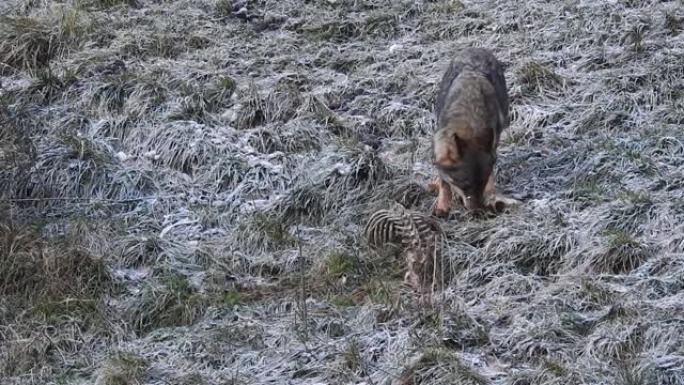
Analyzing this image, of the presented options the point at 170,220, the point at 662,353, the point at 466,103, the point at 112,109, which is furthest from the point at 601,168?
the point at 112,109

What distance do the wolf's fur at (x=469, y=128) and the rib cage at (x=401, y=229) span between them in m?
0.32

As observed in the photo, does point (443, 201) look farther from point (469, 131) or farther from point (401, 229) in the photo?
point (401, 229)

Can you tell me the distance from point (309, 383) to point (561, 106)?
155 inches

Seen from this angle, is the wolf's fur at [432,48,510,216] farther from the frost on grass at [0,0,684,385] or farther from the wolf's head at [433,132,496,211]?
the frost on grass at [0,0,684,385]

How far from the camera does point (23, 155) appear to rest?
9188 millimetres

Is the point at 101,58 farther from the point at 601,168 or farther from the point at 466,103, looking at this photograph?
the point at 601,168

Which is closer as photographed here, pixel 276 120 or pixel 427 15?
pixel 276 120

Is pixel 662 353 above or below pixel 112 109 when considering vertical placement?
above

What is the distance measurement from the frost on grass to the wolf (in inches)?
8.3

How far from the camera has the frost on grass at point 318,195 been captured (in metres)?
6.62

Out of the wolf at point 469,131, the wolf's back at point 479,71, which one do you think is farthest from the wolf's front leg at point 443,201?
the wolf's back at point 479,71

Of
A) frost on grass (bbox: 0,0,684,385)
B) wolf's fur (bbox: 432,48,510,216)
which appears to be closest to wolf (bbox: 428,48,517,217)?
wolf's fur (bbox: 432,48,510,216)

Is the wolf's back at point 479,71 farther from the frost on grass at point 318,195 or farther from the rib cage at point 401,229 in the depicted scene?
the rib cage at point 401,229

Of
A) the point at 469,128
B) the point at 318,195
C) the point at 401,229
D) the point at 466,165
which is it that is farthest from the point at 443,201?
the point at 318,195
